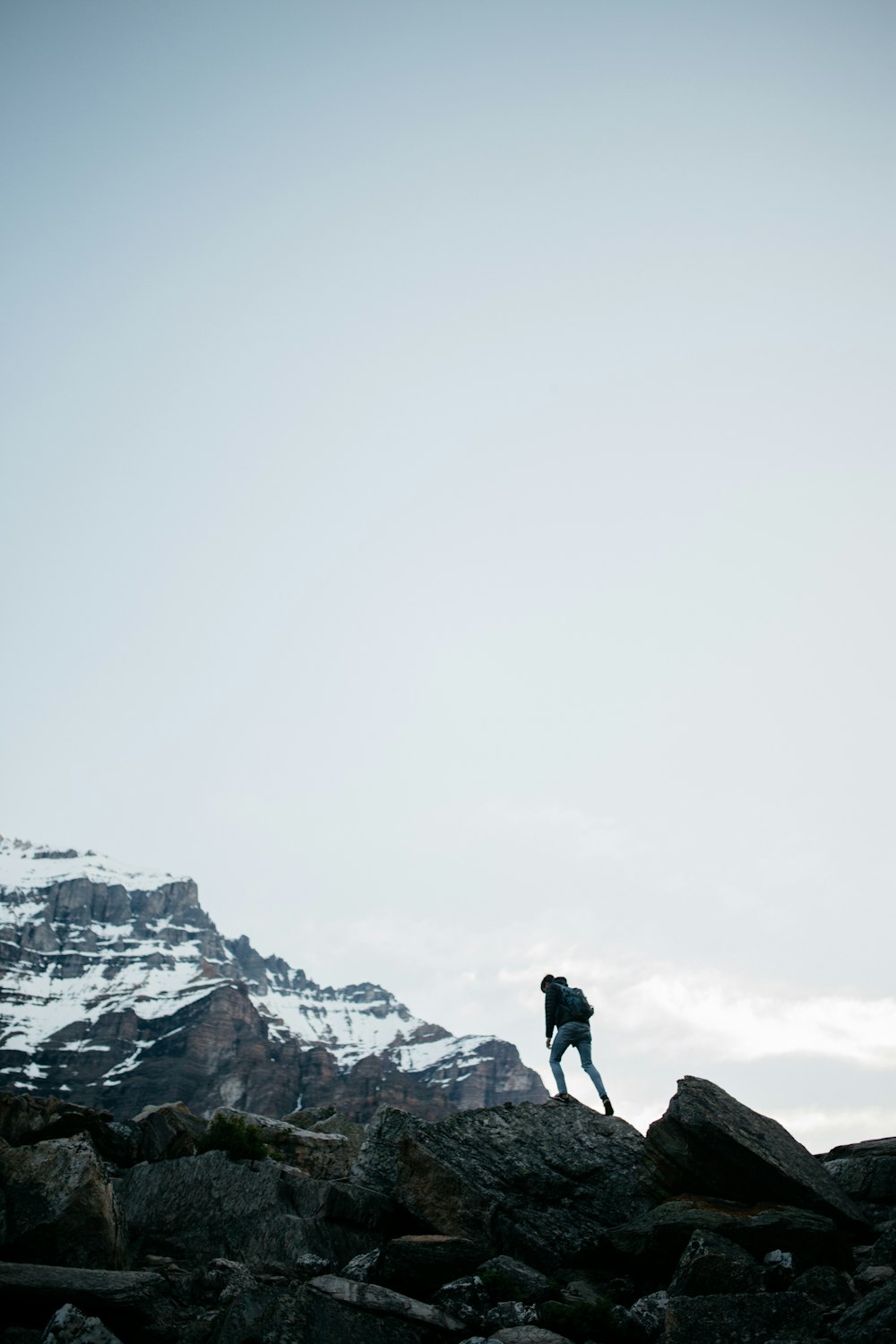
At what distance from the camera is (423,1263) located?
441 inches

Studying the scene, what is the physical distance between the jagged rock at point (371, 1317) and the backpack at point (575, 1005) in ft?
23.9

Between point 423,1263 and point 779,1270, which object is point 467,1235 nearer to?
point 423,1263

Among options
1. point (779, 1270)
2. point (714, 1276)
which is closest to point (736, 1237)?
point (779, 1270)

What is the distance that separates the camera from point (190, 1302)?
10734mm

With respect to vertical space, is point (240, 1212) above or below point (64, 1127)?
below

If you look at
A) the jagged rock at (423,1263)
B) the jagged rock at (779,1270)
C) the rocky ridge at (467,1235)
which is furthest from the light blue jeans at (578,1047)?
the jagged rock at (779,1270)

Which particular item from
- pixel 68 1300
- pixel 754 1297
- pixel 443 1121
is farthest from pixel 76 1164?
pixel 754 1297

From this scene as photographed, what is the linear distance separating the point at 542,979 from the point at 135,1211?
335 inches

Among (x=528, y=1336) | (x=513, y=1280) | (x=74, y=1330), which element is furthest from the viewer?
(x=513, y=1280)

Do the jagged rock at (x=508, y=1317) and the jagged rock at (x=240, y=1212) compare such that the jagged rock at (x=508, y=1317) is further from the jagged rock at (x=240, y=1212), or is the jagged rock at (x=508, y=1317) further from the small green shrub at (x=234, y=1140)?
the small green shrub at (x=234, y=1140)

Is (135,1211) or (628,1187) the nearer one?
(628,1187)

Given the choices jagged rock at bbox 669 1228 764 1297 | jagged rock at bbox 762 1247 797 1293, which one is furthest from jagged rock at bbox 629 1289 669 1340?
jagged rock at bbox 762 1247 797 1293

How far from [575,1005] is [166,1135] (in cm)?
919

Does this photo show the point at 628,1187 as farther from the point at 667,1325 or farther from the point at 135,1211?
the point at 135,1211
